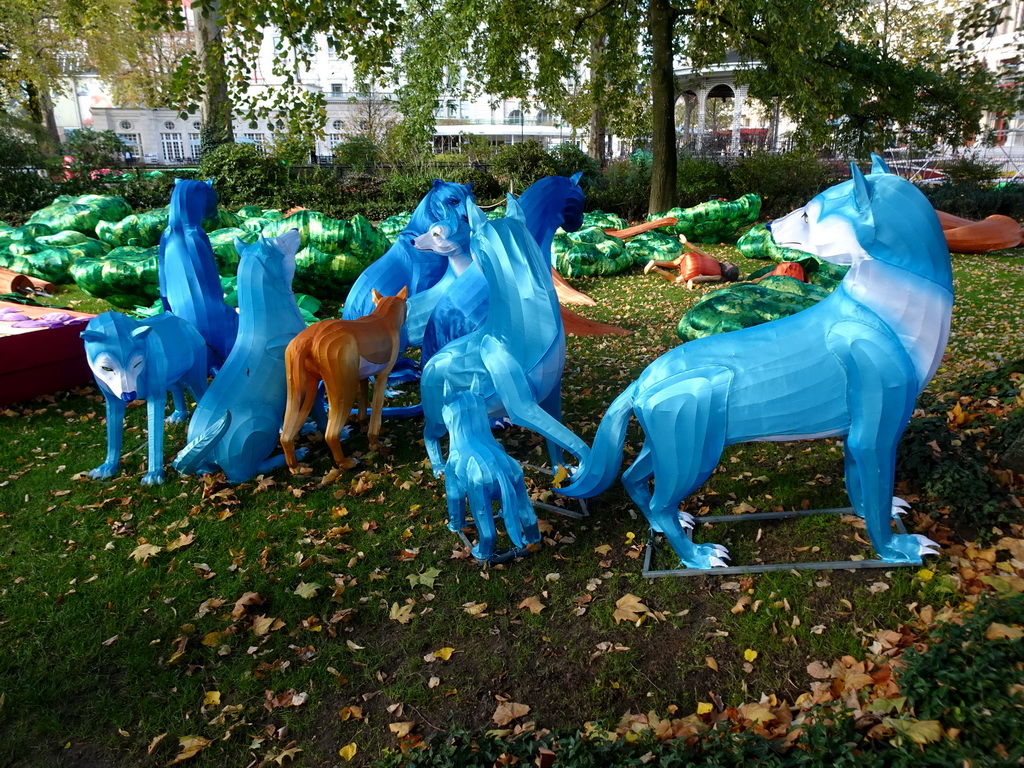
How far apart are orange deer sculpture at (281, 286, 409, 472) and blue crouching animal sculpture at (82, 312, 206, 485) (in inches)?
35.7

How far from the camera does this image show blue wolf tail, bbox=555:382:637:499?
3.32 m

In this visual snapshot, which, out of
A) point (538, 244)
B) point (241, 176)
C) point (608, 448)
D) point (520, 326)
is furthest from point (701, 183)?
point (608, 448)

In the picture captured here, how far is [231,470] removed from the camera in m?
4.54

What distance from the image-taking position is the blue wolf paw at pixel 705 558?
11.6 feet

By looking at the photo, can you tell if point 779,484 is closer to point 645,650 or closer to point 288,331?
point 645,650

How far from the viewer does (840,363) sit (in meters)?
3.03

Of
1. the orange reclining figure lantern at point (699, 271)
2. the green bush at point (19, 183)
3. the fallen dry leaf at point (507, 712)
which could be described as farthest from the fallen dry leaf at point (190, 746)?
the green bush at point (19, 183)

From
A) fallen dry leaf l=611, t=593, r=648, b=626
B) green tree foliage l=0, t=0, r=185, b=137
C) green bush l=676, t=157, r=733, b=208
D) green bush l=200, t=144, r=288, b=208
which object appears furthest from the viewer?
green tree foliage l=0, t=0, r=185, b=137

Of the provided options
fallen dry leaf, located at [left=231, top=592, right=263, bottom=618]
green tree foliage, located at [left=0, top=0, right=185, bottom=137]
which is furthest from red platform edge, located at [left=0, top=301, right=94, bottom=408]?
green tree foliage, located at [left=0, top=0, right=185, bottom=137]

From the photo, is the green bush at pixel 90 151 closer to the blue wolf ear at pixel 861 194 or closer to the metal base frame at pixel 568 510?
the metal base frame at pixel 568 510

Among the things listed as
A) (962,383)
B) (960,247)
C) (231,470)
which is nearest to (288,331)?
(231,470)

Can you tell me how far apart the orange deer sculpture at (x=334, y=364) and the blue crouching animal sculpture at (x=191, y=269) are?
4.72 feet

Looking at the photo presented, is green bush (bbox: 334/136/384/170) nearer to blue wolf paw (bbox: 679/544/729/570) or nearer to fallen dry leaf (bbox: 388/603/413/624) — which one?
fallen dry leaf (bbox: 388/603/413/624)

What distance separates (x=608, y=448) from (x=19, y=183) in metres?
17.8
